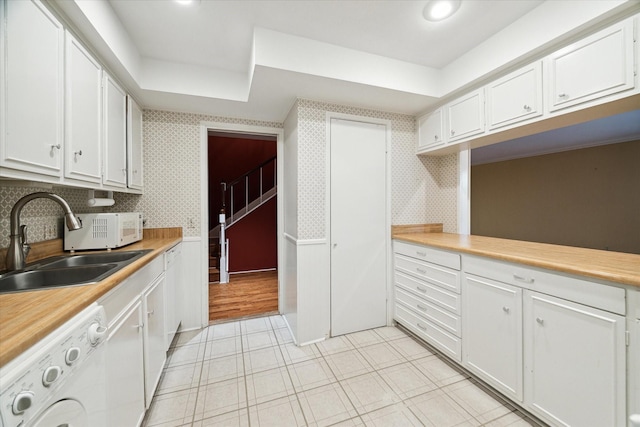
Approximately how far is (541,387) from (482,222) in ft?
16.7

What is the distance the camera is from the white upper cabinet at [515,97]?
1.69 m

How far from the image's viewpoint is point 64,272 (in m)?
1.33

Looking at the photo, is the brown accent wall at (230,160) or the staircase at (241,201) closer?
the staircase at (241,201)

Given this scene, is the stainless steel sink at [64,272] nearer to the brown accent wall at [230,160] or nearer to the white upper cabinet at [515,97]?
the white upper cabinet at [515,97]

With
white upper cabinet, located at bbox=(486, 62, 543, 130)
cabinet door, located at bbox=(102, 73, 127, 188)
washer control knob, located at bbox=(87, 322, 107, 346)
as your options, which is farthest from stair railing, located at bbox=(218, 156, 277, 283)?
white upper cabinet, located at bbox=(486, 62, 543, 130)

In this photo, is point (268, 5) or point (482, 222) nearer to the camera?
point (268, 5)

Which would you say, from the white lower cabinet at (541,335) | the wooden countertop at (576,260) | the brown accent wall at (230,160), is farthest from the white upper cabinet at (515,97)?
the brown accent wall at (230,160)

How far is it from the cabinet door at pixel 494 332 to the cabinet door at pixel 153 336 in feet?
6.99

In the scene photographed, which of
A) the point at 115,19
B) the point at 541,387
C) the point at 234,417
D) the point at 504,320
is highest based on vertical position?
the point at 115,19

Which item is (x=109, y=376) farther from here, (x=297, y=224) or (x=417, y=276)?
(x=417, y=276)

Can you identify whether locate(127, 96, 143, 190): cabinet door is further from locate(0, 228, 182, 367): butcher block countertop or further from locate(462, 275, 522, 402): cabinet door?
locate(462, 275, 522, 402): cabinet door

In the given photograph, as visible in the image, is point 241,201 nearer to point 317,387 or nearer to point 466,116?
point 317,387

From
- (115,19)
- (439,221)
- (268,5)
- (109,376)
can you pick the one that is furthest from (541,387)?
(115,19)

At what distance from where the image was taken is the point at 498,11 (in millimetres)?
1660
